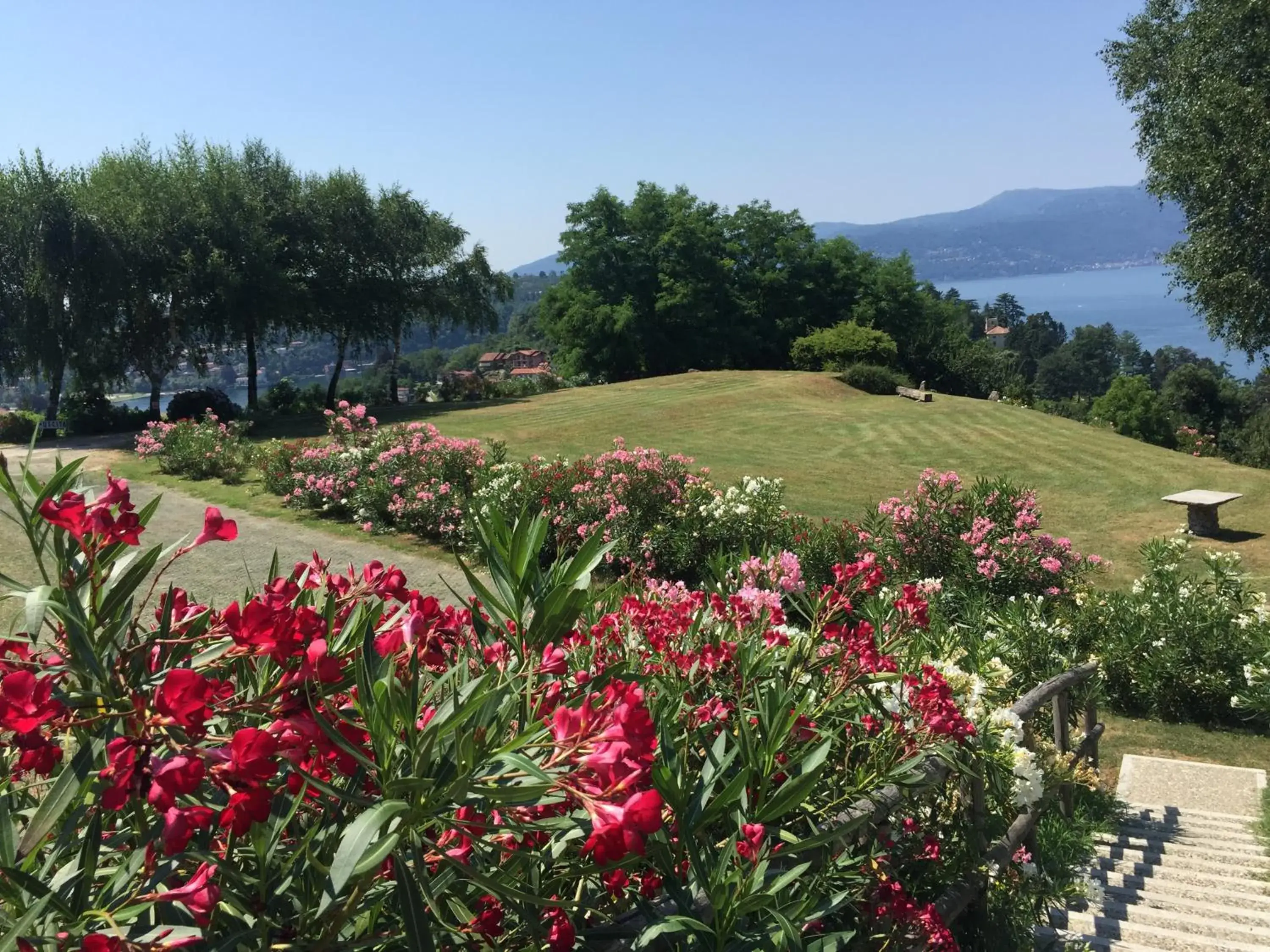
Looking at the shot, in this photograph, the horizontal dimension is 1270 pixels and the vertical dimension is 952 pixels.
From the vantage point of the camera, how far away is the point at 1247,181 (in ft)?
50.2

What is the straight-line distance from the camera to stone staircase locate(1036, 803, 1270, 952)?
3223 millimetres

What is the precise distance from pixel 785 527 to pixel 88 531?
727cm

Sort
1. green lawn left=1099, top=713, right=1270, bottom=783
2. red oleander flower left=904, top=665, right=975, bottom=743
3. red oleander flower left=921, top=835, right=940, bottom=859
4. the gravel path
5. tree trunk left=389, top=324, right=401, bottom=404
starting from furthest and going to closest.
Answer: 1. tree trunk left=389, top=324, right=401, bottom=404
2. the gravel path
3. green lawn left=1099, top=713, right=1270, bottom=783
4. red oleander flower left=921, top=835, right=940, bottom=859
5. red oleander flower left=904, top=665, right=975, bottom=743

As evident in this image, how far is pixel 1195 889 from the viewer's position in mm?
3797

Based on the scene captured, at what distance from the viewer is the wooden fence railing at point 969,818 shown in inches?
57.2

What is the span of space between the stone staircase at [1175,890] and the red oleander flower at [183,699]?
9.15ft

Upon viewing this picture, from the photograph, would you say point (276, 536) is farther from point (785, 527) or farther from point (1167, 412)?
point (1167, 412)

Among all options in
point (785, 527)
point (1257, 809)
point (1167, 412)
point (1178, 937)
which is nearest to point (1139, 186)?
point (785, 527)

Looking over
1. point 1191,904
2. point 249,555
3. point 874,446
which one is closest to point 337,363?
point 874,446

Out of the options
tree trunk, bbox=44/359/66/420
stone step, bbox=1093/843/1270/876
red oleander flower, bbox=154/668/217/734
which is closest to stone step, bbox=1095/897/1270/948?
stone step, bbox=1093/843/1270/876

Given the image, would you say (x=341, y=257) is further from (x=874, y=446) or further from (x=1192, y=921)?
(x=1192, y=921)

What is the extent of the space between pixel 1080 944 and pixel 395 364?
30.0m

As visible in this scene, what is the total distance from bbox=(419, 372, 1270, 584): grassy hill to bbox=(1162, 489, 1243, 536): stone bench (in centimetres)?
30

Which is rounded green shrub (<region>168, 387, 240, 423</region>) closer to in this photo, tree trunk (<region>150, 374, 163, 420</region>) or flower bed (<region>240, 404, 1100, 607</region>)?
tree trunk (<region>150, 374, 163, 420</region>)
